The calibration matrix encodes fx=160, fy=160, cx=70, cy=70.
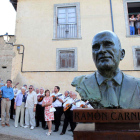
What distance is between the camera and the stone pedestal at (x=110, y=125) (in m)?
1.94

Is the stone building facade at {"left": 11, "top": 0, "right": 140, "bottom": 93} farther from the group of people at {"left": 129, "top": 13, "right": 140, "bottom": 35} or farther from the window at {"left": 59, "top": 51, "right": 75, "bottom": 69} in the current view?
the group of people at {"left": 129, "top": 13, "right": 140, "bottom": 35}

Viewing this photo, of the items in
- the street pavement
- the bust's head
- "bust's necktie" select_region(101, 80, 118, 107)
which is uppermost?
the bust's head

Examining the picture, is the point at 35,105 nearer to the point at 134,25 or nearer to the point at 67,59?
the point at 67,59

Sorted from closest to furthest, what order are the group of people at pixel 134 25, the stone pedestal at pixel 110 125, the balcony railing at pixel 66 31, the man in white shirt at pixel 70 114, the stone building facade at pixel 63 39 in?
the stone pedestal at pixel 110 125 → the man in white shirt at pixel 70 114 → the stone building facade at pixel 63 39 → the group of people at pixel 134 25 → the balcony railing at pixel 66 31

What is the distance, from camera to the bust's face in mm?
2166

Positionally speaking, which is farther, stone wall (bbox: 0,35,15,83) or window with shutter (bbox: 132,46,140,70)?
stone wall (bbox: 0,35,15,83)

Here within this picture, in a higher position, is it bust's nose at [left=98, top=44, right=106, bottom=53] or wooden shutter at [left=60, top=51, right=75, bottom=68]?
wooden shutter at [left=60, top=51, right=75, bottom=68]

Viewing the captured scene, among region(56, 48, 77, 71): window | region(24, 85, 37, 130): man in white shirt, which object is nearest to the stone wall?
region(56, 48, 77, 71): window

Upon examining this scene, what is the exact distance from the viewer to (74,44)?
35.0ft

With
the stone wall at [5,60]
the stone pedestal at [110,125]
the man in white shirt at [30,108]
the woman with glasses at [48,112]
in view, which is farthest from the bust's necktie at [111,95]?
the stone wall at [5,60]

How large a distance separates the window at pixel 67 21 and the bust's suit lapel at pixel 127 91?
878 cm

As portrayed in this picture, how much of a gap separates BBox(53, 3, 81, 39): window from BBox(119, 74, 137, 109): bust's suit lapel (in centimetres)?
878

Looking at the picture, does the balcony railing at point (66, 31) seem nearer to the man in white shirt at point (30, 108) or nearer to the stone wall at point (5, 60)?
the man in white shirt at point (30, 108)

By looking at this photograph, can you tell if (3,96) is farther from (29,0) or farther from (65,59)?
(29,0)
